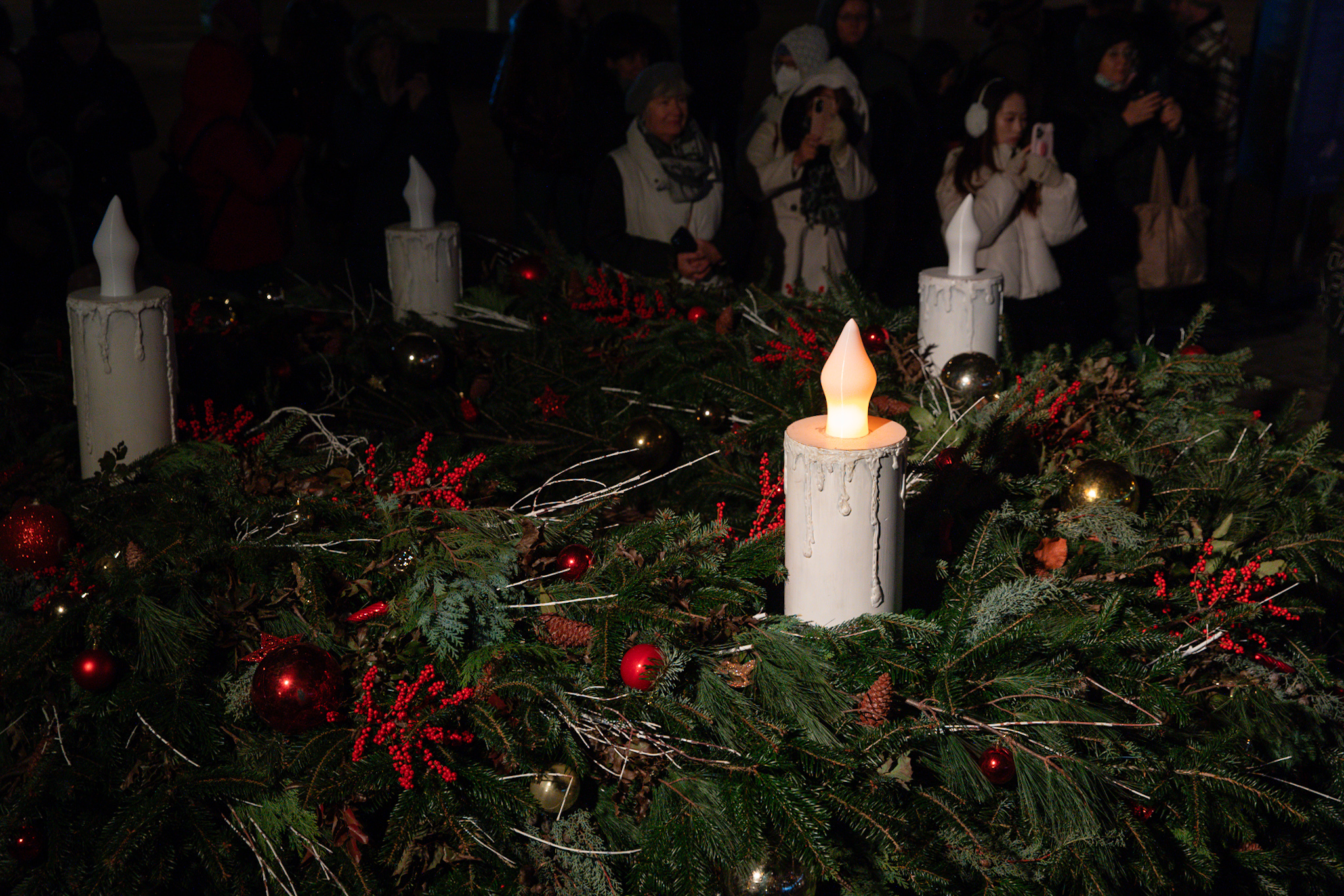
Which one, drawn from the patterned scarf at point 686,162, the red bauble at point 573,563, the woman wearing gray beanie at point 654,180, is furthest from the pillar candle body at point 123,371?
the patterned scarf at point 686,162

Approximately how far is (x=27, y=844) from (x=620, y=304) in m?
1.65

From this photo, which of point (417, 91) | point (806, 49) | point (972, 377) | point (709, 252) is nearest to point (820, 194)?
point (806, 49)

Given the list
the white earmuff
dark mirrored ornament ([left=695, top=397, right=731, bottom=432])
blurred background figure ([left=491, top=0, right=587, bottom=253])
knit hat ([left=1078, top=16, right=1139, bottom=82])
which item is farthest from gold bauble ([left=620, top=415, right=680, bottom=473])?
knit hat ([left=1078, top=16, right=1139, bottom=82])

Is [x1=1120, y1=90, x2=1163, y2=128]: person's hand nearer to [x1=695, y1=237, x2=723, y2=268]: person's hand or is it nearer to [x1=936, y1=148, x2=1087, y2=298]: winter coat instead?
[x1=936, y1=148, x2=1087, y2=298]: winter coat

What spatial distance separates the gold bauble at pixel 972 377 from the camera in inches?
78.2

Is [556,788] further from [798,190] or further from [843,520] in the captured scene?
[798,190]

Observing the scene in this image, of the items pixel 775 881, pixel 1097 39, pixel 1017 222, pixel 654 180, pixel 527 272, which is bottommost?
pixel 775 881

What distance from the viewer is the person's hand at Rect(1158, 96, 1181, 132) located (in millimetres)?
4324

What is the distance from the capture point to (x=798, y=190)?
150 inches

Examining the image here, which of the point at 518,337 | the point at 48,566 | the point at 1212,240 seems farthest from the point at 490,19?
the point at 48,566

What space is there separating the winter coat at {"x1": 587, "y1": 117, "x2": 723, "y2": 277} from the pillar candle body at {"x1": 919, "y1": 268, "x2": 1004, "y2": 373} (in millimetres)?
1338

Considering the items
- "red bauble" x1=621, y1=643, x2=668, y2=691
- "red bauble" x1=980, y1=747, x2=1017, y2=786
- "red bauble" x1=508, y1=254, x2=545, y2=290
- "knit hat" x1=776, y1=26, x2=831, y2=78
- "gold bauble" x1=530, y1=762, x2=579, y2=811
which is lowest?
"gold bauble" x1=530, y1=762, x2=579, y2=811

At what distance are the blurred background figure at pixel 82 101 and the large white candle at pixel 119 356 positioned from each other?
2.27 metres

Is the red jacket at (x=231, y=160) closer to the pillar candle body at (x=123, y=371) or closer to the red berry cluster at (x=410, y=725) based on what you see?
the pillar candle body at (x=123, y=371)
